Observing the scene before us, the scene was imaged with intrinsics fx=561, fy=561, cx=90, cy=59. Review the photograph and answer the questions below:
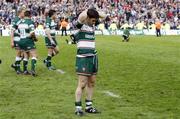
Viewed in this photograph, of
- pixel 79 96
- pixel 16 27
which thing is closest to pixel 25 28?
pixel 16 27

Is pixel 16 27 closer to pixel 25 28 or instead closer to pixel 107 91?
pixel 25 28

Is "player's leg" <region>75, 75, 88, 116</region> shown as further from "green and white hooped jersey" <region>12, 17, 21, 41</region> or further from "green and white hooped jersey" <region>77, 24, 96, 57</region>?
"green and white hooped jersey" <region>12, 17, 21, 41</region>

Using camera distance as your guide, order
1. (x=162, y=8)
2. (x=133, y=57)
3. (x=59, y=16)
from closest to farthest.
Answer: (x=133, y=57) < (x=59, y=16) < (x=162, y=8)

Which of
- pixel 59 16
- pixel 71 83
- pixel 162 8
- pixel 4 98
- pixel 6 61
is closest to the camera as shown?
pixel 4 98

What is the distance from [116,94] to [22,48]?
5617 mm

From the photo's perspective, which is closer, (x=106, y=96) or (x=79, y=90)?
(x=79, y=90)

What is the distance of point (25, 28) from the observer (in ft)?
62.5

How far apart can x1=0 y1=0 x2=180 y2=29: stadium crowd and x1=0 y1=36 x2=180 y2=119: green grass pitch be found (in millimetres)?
37512

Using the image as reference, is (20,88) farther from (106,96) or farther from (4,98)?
(106,96)

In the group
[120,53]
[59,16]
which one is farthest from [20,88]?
[59,16]

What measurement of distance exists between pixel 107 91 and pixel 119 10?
173ft

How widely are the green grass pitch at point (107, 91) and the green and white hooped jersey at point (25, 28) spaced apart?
1.45 m

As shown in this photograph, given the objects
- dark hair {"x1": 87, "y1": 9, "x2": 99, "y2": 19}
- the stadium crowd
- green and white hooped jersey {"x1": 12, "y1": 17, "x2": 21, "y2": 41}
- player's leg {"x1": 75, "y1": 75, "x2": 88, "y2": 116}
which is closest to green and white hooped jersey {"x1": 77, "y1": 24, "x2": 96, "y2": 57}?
dark hair {"x1": 87, "y1": 9, "x2": 99, "y2": 19}

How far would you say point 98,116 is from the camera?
11727 mm
